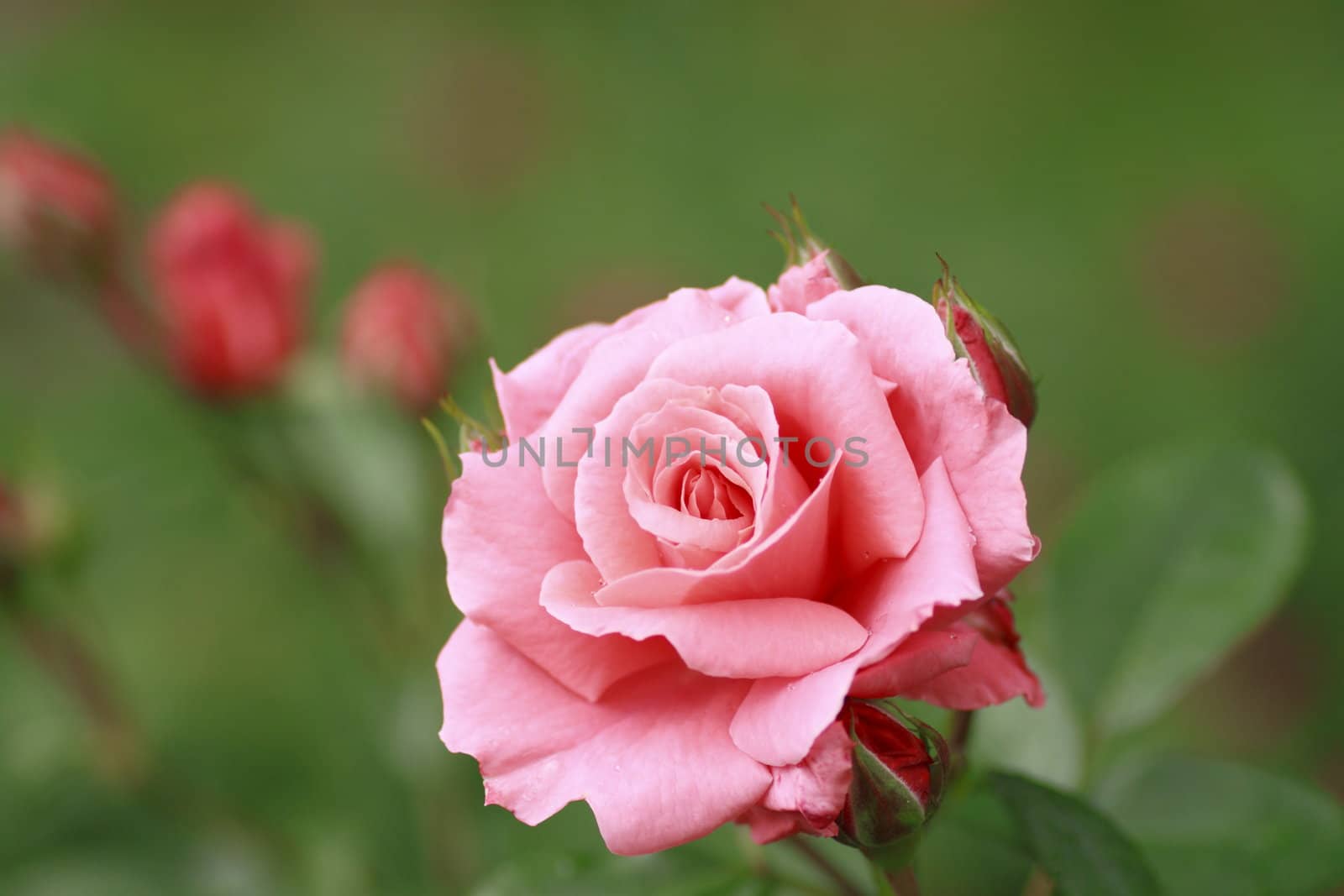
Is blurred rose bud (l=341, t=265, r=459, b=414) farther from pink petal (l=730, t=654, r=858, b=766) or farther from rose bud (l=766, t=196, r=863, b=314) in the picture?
pink petal (l=730, t=654, r=858, b=766)

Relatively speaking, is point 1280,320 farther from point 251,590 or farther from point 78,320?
point 78,320

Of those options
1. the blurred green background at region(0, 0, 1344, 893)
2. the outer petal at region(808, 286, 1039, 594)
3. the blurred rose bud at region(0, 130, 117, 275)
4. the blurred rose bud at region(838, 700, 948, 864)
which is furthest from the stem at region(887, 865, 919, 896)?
the blurred rose bud at region(0, 130, 117, 275)

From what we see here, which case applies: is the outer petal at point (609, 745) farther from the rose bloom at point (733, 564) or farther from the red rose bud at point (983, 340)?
the red rose bud at point (983, 340)

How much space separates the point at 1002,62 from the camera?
7.97ft

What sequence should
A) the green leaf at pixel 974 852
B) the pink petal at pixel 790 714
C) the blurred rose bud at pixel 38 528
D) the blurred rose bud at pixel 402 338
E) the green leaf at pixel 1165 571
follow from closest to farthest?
the pink petal at pixel 790 714 → the green leaf at pixel 974 852 → the green leaf at pixel 1165 571 → the blurred rose bud at pixel 38 528 → the blurred rose bud at pixel 402 338

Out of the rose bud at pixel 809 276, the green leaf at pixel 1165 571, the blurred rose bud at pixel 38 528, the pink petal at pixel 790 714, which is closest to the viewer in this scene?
the pink petal at pixel 790 714

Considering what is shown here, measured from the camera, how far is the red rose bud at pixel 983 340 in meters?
0.53

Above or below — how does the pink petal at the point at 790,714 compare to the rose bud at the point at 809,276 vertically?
below

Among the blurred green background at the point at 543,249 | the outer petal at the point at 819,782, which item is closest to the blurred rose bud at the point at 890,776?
the outer petal at the point at 819,782

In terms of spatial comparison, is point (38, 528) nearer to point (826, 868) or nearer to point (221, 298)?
point (221, 298)

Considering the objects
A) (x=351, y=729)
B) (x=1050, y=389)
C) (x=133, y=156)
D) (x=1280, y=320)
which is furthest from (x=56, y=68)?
(x=1280, y=320)

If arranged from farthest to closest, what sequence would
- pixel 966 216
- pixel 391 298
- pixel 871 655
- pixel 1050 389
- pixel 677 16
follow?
pixel 677 16 < pixel 966 216 < pixel 1050 389 < pixel 391 298 < pixel 871 655

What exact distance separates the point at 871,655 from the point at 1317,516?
1535 millimetres

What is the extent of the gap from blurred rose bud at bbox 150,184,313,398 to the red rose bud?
0.85m
